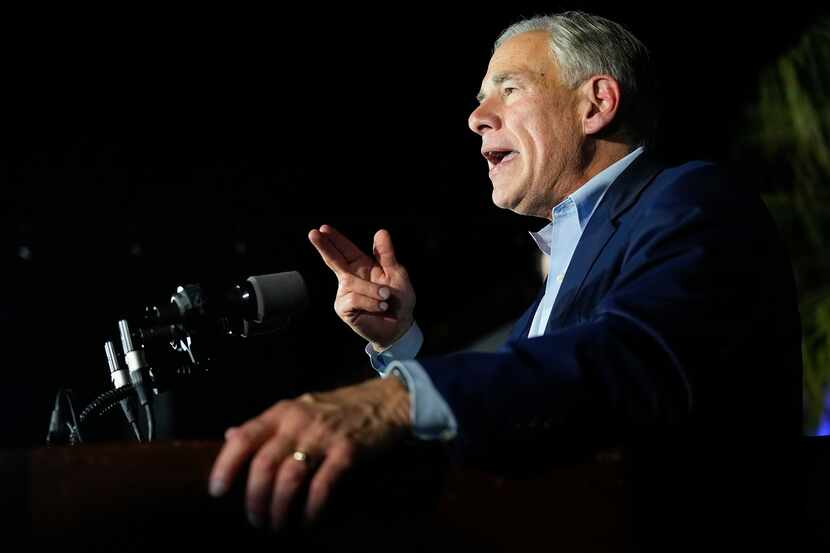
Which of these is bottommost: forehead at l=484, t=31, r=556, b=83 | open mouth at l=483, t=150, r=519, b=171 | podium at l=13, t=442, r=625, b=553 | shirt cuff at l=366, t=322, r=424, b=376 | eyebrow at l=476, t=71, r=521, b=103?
shirt cuff at l=366, t=322, r=424, b=376

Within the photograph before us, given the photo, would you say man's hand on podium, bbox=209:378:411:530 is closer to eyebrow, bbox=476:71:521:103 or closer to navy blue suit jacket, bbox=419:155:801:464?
navy blue suit jacket, bbox=419:155:801:464

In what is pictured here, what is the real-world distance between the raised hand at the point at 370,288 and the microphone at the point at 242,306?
1.28 feet

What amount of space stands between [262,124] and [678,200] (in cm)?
332

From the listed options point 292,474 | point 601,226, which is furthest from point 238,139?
point 292,474

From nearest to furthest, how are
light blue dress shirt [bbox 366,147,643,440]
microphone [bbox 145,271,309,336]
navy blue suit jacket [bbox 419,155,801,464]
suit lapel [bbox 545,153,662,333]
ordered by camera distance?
1. navy blue suit jacket [bbox 419,155,801,464]
2. microphone [bbox 145,271,309,336]
3. suit lapel [bbox 545,153,662,333]
4. light blue dress shirt [bbox 366,147,643,440]

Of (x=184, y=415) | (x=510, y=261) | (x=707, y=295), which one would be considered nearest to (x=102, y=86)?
(x=184, y=415)

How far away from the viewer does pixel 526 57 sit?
2.02 meters

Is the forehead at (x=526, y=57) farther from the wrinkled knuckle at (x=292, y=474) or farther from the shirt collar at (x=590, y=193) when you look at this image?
the wrinkled knuckle at (x=292, y=474)

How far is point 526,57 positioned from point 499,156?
0.24 metres

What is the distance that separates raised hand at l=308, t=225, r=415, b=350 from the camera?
1881 millimetres

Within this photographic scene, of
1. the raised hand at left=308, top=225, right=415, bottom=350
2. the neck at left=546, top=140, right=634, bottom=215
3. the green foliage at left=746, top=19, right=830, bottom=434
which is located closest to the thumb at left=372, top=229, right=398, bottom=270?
the raised hand at left=308, top=225, right=415, bottom=350

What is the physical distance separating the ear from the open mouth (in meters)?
0.18

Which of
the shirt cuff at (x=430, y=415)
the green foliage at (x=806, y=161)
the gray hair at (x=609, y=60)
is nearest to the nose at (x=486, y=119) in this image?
the gray hair at (x=609, y=60)

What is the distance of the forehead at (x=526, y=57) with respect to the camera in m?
2.00
